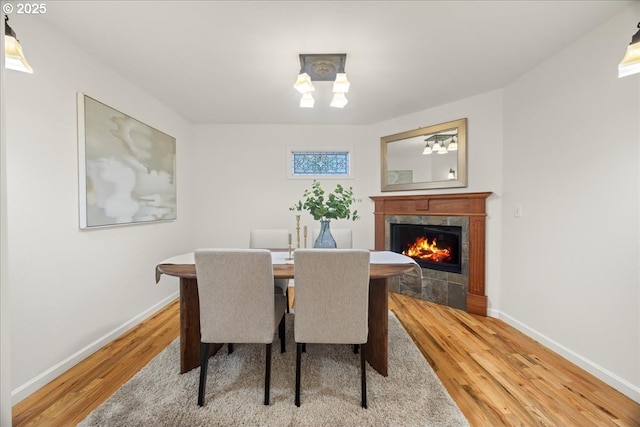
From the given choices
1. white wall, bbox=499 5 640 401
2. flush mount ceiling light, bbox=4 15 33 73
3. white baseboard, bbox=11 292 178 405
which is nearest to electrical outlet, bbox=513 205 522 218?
white wall, bbox=499 5 640 401

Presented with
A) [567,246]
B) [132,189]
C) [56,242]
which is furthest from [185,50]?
[567,246]

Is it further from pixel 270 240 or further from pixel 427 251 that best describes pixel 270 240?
pixel 427 251

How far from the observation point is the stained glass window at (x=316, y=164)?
12.4ft

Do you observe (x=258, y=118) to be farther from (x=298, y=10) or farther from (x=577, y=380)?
(x=577, y=380)

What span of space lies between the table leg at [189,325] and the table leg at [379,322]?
123cm

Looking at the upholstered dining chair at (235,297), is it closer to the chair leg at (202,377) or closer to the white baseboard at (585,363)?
the chair leg at (202,377)

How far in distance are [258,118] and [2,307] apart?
10.2ft

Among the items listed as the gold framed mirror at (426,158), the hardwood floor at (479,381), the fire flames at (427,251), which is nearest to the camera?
the hardwood floor at (479,381)

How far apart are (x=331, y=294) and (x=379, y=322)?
56cm

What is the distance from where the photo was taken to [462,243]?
2.95m

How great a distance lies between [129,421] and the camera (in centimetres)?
139

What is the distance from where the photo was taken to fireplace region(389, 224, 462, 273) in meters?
3.06

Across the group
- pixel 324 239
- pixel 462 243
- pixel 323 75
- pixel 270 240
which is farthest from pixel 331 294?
pixel 462 243

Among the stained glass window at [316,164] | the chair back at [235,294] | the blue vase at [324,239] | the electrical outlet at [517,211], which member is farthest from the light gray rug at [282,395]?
the stained glass window at [316,164]
